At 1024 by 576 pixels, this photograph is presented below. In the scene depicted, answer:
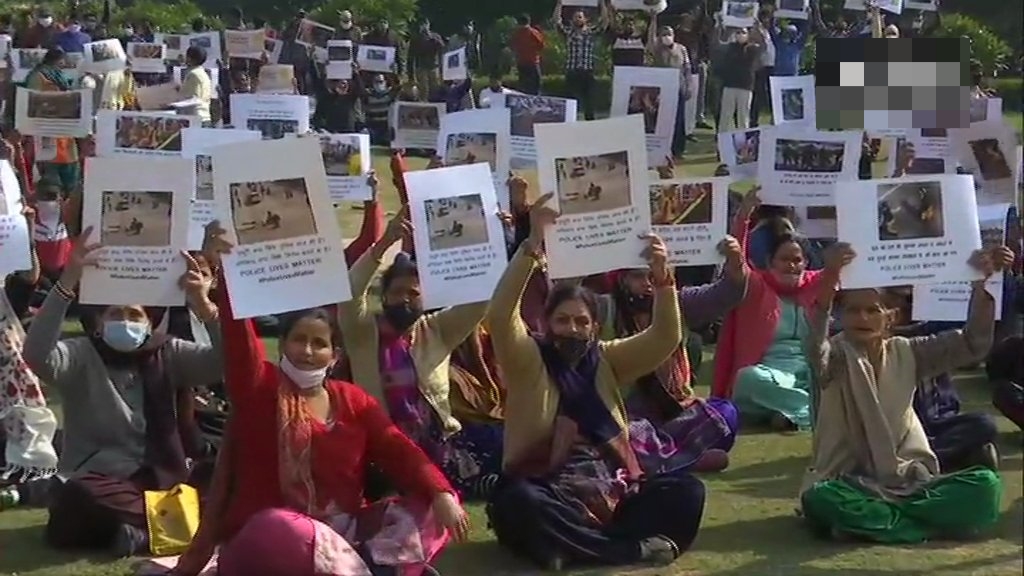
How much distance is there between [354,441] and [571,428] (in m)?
0.86

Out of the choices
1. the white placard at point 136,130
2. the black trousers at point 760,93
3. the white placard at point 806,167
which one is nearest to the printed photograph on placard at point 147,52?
the black trousers at point 760,93

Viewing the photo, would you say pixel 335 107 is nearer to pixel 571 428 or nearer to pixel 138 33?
pixel 138 33

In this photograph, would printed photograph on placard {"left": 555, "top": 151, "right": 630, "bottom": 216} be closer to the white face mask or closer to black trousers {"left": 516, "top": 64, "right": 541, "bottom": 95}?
the white face mask

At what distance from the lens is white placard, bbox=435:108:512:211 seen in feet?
23.4

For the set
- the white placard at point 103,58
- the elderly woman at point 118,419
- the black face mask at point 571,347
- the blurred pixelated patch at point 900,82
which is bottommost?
the elderly woman at point 118,419

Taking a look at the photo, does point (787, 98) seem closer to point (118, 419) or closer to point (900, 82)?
point (900, 82)

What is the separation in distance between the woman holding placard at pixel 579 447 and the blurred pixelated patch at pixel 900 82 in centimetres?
118

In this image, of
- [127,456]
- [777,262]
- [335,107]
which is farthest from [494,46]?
[127,456]

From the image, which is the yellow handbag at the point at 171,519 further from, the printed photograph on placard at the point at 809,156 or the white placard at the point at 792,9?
the white placard at the point at 792,9

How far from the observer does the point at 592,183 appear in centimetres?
534

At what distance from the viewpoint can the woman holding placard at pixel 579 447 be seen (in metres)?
5.32

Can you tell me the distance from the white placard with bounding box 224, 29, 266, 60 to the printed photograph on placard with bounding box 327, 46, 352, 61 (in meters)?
0.79

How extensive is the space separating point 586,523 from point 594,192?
1.09m

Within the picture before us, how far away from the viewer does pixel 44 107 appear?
9445 mm
